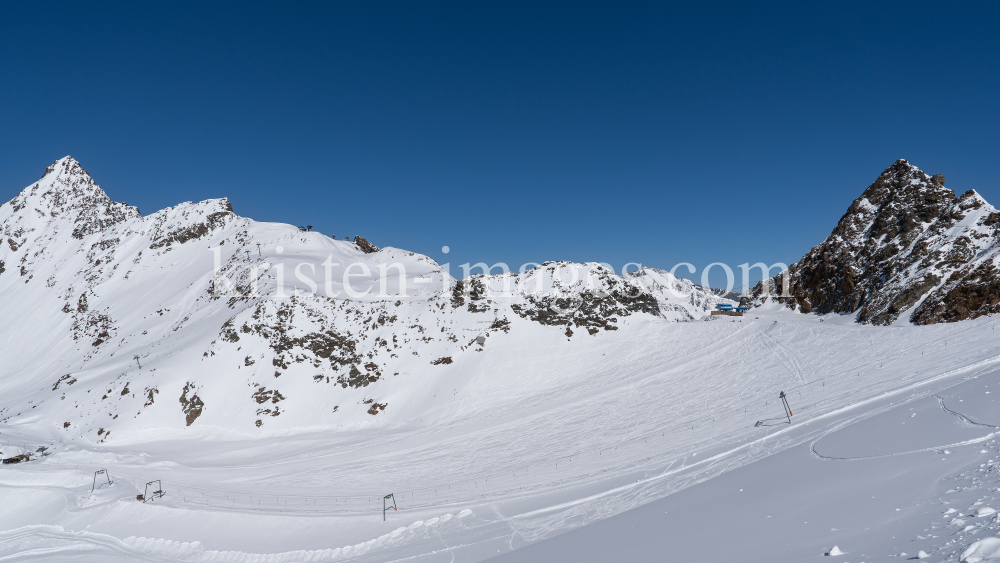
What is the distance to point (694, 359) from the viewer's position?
41125 mm

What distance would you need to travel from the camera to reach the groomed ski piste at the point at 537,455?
1430cm

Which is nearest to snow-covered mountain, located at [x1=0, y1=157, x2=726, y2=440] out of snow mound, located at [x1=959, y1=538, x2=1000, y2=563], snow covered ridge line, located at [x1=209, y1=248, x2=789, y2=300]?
snow covered ridge line, located at [x1=209, y1=248, x2=789, y2=300]

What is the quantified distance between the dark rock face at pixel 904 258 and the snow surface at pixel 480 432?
5.52 m

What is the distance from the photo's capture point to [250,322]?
51.7 meters

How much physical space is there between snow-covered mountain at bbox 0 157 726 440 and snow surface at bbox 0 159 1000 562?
1.44 feet

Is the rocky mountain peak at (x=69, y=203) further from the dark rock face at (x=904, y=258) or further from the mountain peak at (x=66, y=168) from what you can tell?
the dark rock face at (x=904, y=258)

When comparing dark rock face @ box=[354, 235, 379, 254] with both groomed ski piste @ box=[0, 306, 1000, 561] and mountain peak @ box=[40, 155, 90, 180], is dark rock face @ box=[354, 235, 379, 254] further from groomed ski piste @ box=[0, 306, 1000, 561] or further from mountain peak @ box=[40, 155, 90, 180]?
mountain peak @ box=[40, 155, 90, 180]

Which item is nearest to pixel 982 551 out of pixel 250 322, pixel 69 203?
pixel 250 322

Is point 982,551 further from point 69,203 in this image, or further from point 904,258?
point 69,203

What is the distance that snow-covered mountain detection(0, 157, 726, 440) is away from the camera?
4541 cm

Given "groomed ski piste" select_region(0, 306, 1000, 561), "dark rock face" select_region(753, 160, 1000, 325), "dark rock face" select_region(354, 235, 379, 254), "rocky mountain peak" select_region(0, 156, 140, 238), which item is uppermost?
"rocky mountain peak" select_region(0, 156, 140, 238)

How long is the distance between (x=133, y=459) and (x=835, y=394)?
175ft

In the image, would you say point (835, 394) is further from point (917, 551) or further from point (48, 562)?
point (48, 562)

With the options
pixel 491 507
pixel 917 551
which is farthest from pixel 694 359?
pixel 917 551
